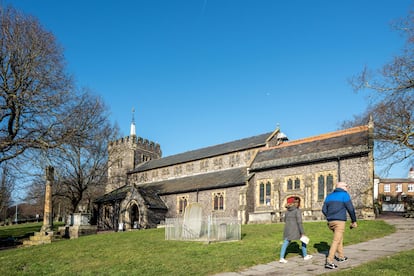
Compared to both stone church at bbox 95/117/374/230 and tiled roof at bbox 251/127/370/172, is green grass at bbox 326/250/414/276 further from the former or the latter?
tiled roof at bbox 251/127/370/172

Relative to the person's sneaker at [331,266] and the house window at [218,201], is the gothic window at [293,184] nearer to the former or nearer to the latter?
the house window at [218,201]

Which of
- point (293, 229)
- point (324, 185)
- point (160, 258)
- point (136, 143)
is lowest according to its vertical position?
point (160, 258)

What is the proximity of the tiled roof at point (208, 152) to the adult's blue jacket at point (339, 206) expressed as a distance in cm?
2744

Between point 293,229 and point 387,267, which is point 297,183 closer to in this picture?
point 293,229

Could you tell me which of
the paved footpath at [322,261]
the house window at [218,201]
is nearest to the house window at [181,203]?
the house window at [218,201]

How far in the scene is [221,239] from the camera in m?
15.1

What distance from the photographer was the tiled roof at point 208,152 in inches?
1505

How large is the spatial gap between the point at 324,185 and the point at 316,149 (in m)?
3.56

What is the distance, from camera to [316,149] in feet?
98.7

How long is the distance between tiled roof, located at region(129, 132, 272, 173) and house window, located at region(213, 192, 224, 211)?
6.09 m

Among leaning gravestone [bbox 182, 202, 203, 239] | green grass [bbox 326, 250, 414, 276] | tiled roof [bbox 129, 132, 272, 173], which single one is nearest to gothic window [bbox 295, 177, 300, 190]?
tiled roof [bbox 129, 132, 272, 173]

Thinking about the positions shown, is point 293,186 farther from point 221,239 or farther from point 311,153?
point 221,239

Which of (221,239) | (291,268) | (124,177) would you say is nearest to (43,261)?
(221,239)

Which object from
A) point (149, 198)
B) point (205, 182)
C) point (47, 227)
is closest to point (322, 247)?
point (47, 227)
